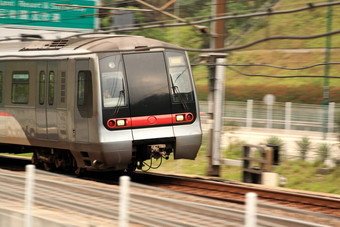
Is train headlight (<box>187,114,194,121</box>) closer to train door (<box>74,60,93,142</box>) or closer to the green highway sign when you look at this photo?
train door (<box>74,60,93,142</box>)

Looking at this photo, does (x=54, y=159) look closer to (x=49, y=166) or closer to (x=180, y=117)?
(x=49, y=166)

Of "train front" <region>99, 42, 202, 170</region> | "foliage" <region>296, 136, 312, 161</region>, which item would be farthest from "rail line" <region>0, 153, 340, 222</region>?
"foliage" <region>296, 136, 312, 161</region>

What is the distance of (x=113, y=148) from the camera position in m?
12.1

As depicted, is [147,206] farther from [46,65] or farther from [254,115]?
[254,115]

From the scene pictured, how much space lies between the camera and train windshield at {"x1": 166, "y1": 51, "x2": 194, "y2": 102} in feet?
42.3

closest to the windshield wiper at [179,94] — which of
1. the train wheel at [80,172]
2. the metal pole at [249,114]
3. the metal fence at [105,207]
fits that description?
the train wheel at [80,172]

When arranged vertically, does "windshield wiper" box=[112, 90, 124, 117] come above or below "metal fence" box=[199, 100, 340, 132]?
above

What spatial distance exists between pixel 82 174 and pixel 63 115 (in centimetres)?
172

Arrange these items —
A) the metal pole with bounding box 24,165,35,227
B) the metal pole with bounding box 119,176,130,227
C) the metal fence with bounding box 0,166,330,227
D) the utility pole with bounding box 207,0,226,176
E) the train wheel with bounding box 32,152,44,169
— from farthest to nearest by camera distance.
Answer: the utility pole with bounding box 207,0,226,176, the train wheel with bounding box 32,152,44,169, the metal pole with bounding box 24,165,35,227, the metal pole with bounding box 119,176,130,227, the metal fence with bounding box 0,166,330,227

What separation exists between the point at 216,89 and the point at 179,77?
2541 millimetres

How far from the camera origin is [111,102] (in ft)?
40.3

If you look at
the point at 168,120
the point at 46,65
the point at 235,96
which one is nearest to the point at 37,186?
the point at 168,120

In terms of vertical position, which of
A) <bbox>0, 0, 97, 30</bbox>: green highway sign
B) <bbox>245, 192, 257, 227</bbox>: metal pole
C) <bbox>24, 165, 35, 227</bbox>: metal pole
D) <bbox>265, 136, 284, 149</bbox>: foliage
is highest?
<bbox>0, 0, 97, 30</bbox>: green highway sign

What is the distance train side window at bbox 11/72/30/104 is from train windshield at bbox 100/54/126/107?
2658 mm
